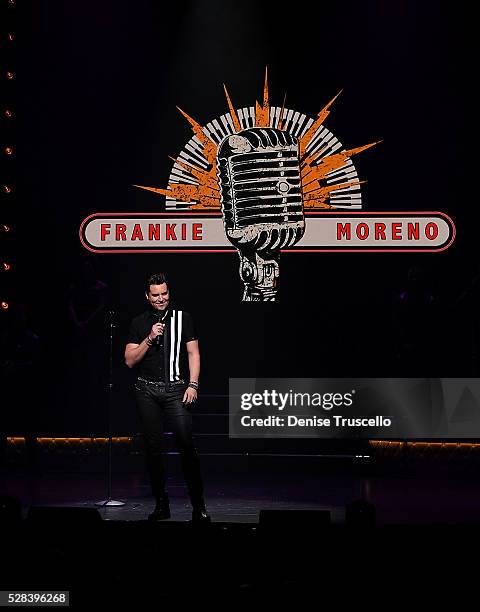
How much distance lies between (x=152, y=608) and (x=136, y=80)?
764cm

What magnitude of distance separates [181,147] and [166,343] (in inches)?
165

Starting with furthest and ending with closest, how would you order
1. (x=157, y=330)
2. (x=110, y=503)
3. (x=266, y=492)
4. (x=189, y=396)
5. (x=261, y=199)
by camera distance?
(x=261, y=199) → (x=266, y=492) → (x=110, y=503) → (x=189, y=396) → (x=157, y=330)

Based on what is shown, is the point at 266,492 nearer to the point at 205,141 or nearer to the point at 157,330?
the point at 157,330

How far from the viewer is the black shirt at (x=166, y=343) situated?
233 inches

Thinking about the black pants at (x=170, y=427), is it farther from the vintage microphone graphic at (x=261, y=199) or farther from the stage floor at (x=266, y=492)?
the vintage microphone graphic at (x=261, y=199)

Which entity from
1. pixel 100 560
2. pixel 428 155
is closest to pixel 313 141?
pixel 428 155

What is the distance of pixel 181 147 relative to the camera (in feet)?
31.8

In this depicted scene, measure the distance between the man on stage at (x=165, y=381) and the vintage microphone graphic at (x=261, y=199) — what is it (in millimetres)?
3581

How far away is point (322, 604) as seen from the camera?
2885 millimetres

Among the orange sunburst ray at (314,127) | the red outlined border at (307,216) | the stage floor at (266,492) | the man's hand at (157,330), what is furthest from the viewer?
the orange sunburst ray at (314,127)

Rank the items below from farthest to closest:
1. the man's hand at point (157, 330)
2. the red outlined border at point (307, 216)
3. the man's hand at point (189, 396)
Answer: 1. the red outlined border at point (307, 216)
2. the man's hand at point (189, 396)
3. the man's hand at point (157, 330)

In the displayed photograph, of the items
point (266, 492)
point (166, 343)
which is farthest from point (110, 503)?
point (166, 343)

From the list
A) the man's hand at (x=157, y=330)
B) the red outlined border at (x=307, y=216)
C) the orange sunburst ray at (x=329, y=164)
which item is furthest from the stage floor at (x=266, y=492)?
the orange sunburst ray at (x=329, y=164)

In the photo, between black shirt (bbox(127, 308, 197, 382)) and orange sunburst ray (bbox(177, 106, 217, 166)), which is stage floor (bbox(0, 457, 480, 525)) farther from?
orange sunburst ray (bbox(177, 106, 217, 166))
